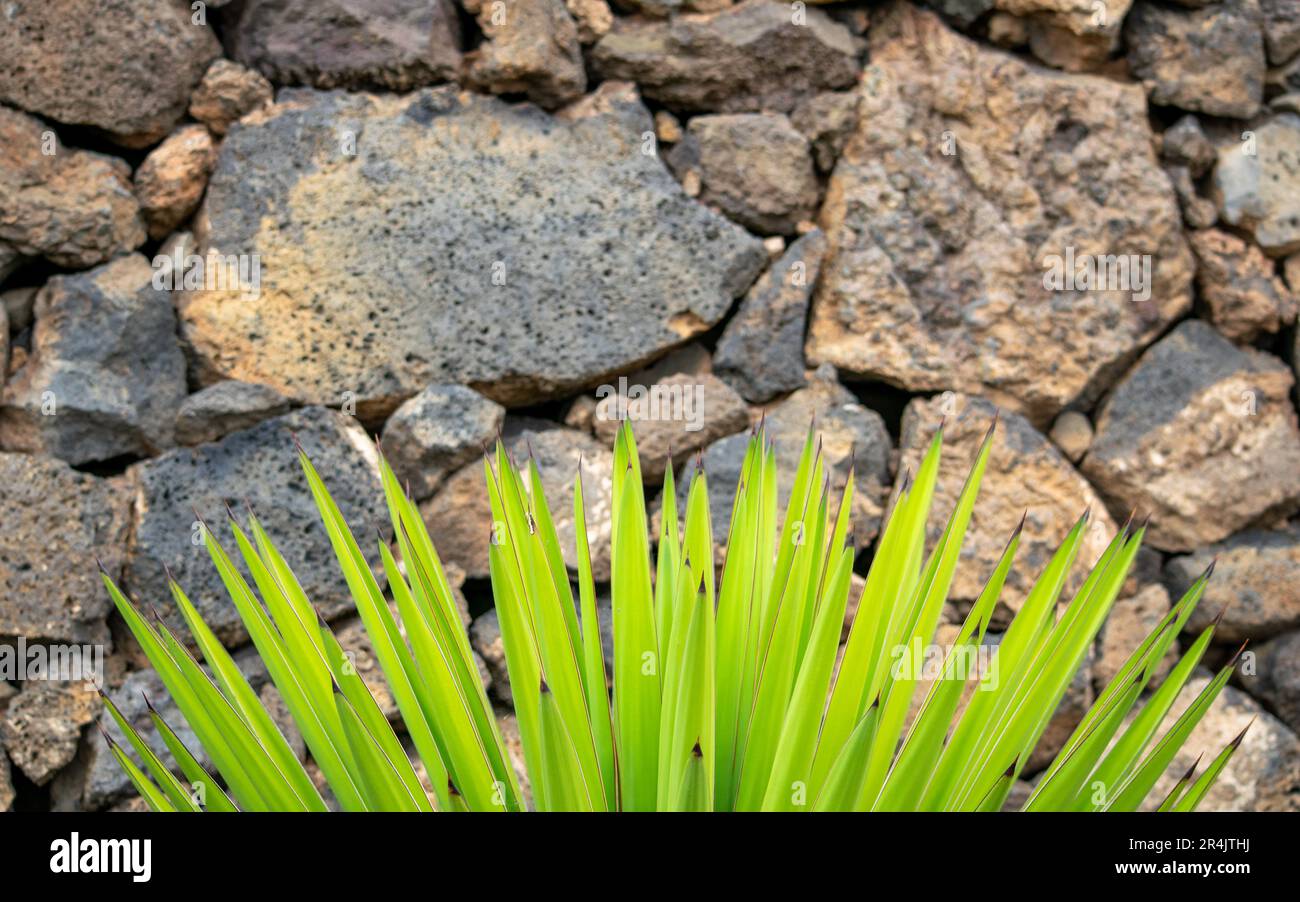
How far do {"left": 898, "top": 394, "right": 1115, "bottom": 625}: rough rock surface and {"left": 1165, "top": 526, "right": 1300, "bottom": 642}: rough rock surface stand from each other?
23cm

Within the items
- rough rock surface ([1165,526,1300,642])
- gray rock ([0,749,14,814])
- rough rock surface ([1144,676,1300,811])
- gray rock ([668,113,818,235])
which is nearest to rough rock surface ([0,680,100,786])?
gray rock ([0,749,14,814])

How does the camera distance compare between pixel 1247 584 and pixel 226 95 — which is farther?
pixel 1247 584

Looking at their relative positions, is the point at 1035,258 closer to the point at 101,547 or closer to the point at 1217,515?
the point at 1217,515

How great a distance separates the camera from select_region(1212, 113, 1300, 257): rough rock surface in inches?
111

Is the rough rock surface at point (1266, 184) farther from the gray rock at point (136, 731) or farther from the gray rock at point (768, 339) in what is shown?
the gray rock at point (136, 731)

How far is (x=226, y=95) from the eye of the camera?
257 centimetres

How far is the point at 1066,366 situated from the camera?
8.97ft

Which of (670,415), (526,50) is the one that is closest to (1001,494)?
(670,415)

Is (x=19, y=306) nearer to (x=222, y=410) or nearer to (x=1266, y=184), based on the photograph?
(x=222, y=410)

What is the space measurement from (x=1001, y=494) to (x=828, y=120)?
3.07 feet

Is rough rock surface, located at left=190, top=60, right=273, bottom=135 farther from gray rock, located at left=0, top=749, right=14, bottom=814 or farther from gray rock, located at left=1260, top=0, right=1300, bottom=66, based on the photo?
gray rock, located at left=1260, top=0, right=1300, bottom=66

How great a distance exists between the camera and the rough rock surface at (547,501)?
2.51m

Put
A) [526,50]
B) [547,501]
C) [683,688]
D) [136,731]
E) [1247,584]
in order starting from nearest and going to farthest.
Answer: [683,688], [136,731], [547,501], [526,50], [1247,584]
